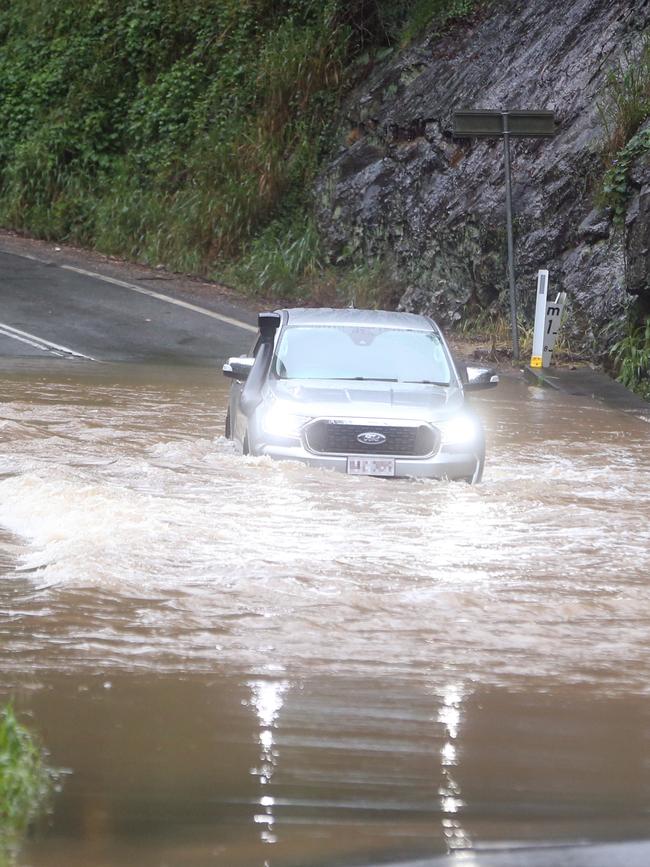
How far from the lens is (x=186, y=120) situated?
31281 millimetres

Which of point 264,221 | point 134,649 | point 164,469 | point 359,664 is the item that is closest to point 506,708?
point 359,664

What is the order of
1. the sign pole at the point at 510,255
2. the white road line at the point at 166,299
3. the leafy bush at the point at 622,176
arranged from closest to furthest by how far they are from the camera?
the leafy bush at the point at 622,176 → the sign pole at the point at 510,255 → the white road line at the point at 166,299

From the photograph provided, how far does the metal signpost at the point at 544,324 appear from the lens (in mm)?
18938

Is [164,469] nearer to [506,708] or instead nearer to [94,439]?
[94,439]

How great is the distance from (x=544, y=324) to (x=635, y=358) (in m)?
1.49

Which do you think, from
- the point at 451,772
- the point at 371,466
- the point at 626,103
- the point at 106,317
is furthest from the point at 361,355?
the point at 106,317

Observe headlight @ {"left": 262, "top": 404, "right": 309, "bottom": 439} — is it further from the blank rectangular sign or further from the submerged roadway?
the blank rectangular sign

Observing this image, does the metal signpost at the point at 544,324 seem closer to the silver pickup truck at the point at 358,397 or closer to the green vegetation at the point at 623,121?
the green vegetation at the point at 623,121

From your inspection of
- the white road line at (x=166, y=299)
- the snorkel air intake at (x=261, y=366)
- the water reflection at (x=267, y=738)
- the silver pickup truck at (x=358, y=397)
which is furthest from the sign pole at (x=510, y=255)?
the water reflection at (x=267, y=738)

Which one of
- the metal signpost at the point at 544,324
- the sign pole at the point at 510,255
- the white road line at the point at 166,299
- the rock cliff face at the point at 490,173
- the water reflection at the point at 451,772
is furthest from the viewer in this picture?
the white road line at the point at 166,299

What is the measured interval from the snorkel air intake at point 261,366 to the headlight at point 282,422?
25cm

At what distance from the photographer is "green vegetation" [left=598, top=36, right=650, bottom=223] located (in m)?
19.1

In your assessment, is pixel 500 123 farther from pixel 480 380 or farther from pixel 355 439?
pixel 355 439

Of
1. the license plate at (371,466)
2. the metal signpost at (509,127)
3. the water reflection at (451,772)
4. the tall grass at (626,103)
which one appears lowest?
the water reflection at (451,772)
